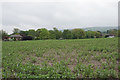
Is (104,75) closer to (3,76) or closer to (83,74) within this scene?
(83,74)

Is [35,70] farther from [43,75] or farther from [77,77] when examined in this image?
[77,77]

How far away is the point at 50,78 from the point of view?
9.69 ft

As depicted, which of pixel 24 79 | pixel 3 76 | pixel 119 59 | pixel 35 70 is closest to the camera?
pixel 24 79

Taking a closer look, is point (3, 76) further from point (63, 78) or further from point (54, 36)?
point (54, 36)

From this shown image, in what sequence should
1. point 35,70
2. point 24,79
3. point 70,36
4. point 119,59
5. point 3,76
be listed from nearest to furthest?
point 24,79, point 3,76, point 35,70, point 119,59, point 70,36

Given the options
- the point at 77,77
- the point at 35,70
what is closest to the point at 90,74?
the point at 77,77

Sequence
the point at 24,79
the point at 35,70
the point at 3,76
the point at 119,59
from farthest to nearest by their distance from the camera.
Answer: the point at 119,59 → the point at 35,70 → the point at 3,76 → the point at 24,79

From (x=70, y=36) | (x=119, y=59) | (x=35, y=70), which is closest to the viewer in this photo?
(x=35, y=70)

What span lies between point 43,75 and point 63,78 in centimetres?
56

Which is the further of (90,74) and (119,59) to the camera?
(119,59)

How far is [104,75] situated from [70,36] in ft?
138

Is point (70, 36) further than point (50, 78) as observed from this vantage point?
Yes

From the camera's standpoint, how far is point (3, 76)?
3.13 m

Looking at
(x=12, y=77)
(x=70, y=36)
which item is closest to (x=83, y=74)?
(x=12, y=77)
